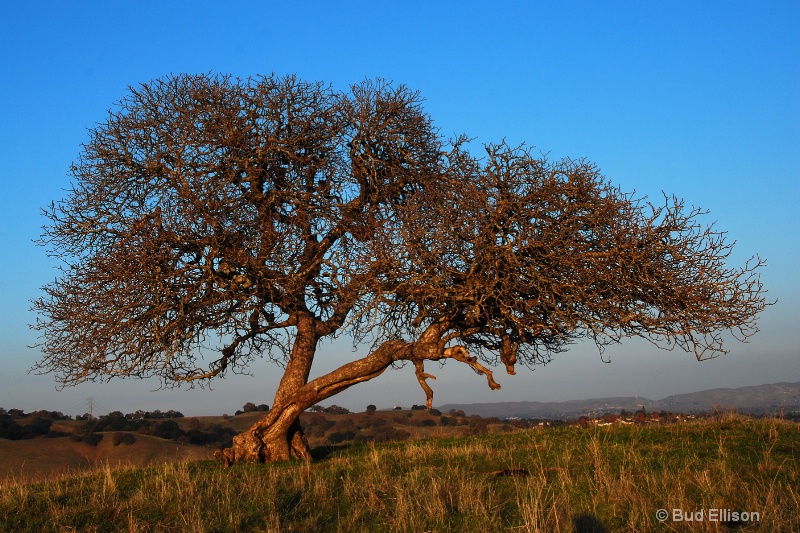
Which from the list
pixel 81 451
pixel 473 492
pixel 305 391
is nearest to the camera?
pixel 473 492

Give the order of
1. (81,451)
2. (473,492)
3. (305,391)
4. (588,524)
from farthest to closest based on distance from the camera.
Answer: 1. (81,451)
2. (305,391)
3. (473,492)
4. (588,524)

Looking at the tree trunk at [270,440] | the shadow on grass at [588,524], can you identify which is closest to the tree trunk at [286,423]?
the tree trunk at [270,440]

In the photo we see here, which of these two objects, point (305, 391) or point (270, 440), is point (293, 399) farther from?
point (270, 440)

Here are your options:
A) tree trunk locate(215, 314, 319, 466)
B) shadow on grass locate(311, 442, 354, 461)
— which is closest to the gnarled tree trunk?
tree trunk locate(215, 314, 319, 466)

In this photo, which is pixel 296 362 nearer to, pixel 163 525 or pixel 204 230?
pixel 204 230

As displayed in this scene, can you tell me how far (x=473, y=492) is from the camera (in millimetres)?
9867

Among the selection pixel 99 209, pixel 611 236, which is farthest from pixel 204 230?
pixel 611 236

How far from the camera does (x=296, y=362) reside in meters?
16.6

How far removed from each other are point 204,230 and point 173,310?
71.1 inches

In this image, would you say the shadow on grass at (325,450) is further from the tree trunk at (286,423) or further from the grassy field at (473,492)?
the grassy field at (473,492)
